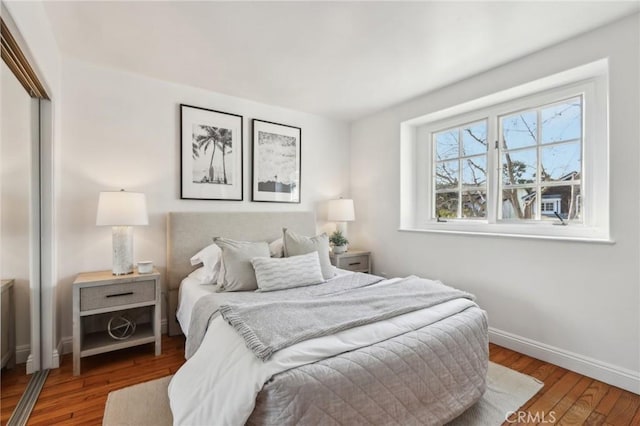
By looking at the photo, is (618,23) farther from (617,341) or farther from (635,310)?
(617,341)

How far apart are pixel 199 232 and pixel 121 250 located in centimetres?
66

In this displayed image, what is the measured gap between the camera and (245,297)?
6.93 ft

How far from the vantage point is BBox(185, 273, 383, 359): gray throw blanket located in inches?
74.3

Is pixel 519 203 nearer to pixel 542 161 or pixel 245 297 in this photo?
pixel 542 161

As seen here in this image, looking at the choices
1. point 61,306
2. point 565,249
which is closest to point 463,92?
point 565,249

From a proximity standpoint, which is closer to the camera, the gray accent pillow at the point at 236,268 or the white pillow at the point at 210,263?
the gray accent pillow at the point at 236,268

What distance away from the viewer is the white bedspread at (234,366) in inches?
45.7

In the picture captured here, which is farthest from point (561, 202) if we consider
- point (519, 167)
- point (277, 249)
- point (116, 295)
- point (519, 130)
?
point (116, 295)

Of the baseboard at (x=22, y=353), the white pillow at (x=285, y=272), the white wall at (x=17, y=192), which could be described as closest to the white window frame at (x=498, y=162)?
the white pillow at (x=285, y=272)

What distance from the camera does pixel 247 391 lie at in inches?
45.0

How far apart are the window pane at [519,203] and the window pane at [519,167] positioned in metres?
0.08

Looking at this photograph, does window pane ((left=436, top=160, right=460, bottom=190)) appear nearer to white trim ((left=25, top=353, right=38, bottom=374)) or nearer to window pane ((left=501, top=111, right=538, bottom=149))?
window pane ((left=501, top=111, right=538, bottom=149))

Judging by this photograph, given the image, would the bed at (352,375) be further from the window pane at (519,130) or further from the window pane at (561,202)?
the window pane at (519,130)

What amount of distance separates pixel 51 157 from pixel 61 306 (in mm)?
1196
